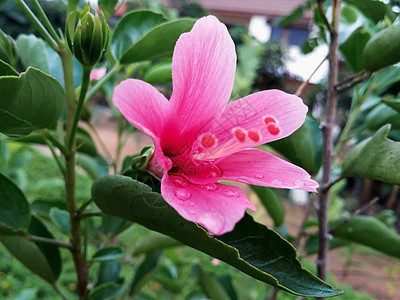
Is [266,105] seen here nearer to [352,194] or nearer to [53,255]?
[53,255]

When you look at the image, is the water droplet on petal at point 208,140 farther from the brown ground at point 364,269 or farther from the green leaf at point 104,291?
the brown ground at point 364,269

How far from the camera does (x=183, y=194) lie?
1.12 feet

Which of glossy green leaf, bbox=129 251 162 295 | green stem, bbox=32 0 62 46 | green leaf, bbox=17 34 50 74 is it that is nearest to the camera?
green stem, bbox=32 0 62 46

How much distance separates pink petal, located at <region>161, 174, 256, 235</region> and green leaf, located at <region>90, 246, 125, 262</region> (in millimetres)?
291

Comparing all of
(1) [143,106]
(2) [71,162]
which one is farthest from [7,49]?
(1) [143,106]

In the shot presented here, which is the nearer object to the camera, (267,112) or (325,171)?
(267,112)

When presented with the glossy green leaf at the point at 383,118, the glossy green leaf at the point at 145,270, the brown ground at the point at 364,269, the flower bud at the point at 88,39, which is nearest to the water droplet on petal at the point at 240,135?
the flower bud at the point at 88,39

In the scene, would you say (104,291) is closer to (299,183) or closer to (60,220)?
(60,220)

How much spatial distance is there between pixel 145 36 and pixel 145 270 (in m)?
0.60

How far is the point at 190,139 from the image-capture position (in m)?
0.42

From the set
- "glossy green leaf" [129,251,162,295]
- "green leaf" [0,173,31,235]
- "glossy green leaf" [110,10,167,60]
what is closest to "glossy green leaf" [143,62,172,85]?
"glossy green leaf" [110,10,167,60]

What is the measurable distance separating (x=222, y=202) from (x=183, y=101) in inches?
4.6

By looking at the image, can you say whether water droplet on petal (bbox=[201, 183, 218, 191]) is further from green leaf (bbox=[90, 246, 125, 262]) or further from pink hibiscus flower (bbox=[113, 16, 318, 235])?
green leaf (bbox=[90, 246, 125, 262])

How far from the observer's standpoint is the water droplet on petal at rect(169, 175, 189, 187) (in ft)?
1.21
